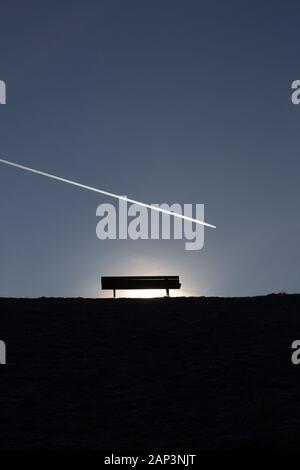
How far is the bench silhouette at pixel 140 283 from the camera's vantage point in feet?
56.4

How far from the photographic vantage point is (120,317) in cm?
1418

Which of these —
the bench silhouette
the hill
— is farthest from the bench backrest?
the hill

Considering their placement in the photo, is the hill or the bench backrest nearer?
the hill

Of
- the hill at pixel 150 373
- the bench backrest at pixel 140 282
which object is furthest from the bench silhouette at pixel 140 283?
the hill at pixel 150 373

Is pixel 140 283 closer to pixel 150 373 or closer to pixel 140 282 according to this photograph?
pixel 140 282

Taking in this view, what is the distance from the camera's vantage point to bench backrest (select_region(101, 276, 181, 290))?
56.4ft

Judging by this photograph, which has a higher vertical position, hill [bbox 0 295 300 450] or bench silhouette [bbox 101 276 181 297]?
bench silhouette [bbox 101 276 181 297]

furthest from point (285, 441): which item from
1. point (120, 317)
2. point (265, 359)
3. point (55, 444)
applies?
point (120, 317)

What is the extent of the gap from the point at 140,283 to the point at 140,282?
22 millimetres

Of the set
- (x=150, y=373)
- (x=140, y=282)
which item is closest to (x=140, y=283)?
(x=140, y=282)

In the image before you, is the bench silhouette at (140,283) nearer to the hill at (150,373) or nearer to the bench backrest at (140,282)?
the bench backrest at (140,282)

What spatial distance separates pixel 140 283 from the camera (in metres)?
17.5

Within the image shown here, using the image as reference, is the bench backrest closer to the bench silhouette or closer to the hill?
the bench silhouette
